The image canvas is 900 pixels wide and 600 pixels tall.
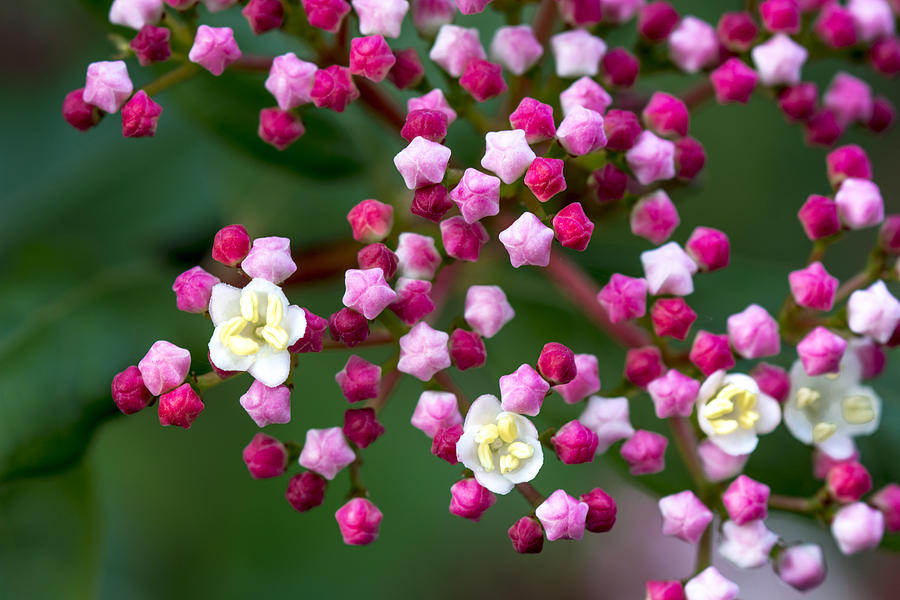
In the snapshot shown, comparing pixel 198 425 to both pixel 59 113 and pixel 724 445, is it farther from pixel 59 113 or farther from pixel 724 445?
pixel 724 445

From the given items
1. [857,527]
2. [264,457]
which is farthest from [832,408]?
[264,457]

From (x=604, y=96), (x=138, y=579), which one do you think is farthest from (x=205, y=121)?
(x=138, y=579)

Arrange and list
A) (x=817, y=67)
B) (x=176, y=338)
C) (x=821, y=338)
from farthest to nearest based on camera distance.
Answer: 1. (x=817, y=67)
2. (x=176, y=338)
3. (x=821, y=338)

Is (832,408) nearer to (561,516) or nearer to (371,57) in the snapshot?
(561,516)

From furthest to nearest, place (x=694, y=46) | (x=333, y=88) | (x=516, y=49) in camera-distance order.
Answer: (x=694, y=46) < (x=516, y=49) < (x=333, y=88)

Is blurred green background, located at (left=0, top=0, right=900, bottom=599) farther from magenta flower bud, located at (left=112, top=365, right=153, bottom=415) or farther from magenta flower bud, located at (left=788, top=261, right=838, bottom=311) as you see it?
magenta flower bud, located at (left=788, top=261, right=838, bottom=311)
